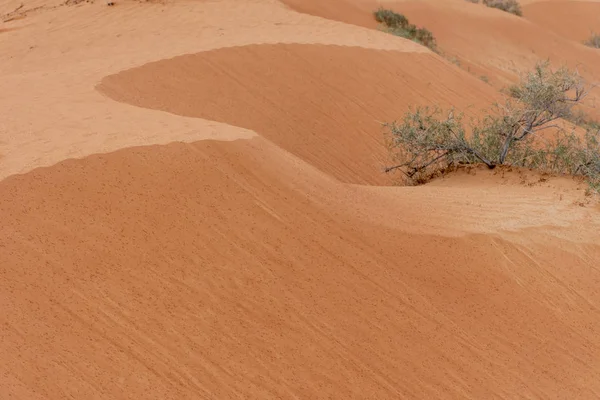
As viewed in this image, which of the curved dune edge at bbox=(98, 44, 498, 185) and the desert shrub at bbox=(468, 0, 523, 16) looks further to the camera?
the desert shrub at bbox=(468, 0, 523, 16)

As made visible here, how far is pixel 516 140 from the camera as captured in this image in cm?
790

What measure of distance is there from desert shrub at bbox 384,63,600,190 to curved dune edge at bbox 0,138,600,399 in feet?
6.68

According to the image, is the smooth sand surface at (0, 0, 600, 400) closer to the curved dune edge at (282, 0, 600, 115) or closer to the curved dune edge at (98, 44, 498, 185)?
the curved dune edge at (98, 44, 498, 185)

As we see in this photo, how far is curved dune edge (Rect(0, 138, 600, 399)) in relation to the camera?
4.07 m

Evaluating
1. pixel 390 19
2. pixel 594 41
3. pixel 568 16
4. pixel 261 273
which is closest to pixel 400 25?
pixel 390 19

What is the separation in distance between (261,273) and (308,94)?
245 inches

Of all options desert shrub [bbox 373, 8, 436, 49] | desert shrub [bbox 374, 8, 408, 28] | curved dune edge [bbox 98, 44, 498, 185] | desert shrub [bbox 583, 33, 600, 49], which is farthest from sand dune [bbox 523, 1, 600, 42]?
curved dune edge [bbox 98, 44, 498, 185]

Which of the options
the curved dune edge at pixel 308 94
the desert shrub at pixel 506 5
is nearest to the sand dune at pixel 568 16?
the desert shrub at pixel 506 5

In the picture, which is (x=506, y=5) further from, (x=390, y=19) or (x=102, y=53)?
(x=102, y=53)

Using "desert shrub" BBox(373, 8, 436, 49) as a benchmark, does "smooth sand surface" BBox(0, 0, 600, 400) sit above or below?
above

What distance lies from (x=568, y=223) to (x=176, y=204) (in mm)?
3450

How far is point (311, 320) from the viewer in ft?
14.9

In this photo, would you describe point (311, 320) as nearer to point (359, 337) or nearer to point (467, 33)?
point (359, 337)

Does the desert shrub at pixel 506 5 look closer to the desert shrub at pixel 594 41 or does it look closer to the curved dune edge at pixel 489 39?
the desert shrub at pixel 594 41
